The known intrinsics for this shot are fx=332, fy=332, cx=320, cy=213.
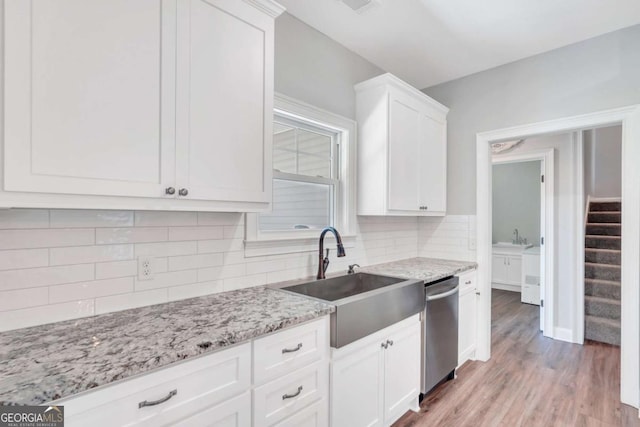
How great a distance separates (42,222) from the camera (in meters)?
1.32

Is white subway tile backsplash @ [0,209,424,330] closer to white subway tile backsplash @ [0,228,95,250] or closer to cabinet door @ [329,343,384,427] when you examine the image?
white subway tile backsplash @ [0,228,95,250]

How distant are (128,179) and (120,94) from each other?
308mm

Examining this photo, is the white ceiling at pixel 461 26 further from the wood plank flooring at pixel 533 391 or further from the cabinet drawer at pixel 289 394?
the wood plank flooring at pixel 533 391

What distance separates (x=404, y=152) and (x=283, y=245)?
1.29 meters

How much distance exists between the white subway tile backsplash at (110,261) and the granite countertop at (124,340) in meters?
0.08

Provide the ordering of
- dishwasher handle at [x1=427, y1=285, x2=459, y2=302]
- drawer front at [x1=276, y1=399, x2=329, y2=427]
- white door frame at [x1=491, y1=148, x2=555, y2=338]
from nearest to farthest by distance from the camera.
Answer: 1. drawer front at [x1=276, y1=399, x2=329, y2=427]
2. dishwasher handle at [x1=427, y1=285, x2=459, y2=302]
3. white door frame at [x1=491, y1=148, x2=555, y2=338]

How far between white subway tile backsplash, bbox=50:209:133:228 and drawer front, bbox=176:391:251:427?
2.92ft

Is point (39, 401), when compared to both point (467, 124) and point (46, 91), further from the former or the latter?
point (467, 124)

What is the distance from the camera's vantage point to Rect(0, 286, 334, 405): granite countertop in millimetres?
899

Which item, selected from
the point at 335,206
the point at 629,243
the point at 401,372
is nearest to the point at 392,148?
the point at 335,206

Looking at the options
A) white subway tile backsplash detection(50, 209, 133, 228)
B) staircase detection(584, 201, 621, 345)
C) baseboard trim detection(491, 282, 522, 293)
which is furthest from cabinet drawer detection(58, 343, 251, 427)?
baseboard trim detection(491, 282, 522, 293)

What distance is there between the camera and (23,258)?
1.28 metres

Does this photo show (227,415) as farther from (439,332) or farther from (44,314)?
(439,332)

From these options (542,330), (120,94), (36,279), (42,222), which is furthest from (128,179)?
(542,330)
